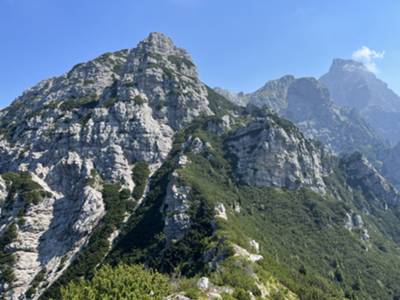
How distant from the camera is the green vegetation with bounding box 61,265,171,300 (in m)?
67.6

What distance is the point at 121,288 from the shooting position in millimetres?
70875

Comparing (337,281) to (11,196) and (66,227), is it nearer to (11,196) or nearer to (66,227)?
(66,227)

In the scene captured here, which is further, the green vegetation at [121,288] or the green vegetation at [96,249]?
the green vegetation at [96,249]

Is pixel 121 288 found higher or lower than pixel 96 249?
lower

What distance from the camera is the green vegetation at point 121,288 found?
67625mm

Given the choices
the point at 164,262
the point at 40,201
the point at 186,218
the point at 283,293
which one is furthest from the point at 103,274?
the point at 40,201

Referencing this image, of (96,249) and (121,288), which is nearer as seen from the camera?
(121,288)

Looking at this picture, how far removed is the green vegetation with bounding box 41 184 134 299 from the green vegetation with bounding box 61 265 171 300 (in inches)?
3101

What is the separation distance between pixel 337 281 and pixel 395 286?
28462 mm

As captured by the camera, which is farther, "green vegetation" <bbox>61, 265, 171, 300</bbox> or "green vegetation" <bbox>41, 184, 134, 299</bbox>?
"green vegetation" <bbox>41, 184, 134, 299</bbox>

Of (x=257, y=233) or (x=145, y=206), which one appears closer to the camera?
(x=257, y=233)

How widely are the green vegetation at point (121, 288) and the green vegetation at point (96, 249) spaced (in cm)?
7877

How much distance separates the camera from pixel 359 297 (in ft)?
521

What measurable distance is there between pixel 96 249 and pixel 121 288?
105m
